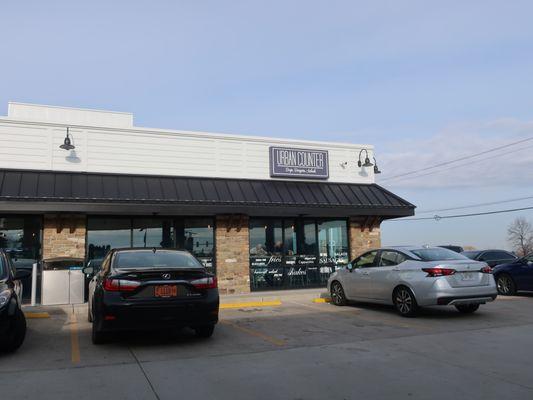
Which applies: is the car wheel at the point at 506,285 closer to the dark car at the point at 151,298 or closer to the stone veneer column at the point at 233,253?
the stone veneer column at the point at 233,253

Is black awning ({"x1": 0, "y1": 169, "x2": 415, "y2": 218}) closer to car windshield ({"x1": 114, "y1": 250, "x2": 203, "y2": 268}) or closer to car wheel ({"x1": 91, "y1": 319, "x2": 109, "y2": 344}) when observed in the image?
car windshield ({"x1": 114, "y1": 250, "x2": 203, "y2": 268})

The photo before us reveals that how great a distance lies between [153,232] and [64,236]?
99.8 inches

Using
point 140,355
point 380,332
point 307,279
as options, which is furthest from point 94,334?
point 307,279

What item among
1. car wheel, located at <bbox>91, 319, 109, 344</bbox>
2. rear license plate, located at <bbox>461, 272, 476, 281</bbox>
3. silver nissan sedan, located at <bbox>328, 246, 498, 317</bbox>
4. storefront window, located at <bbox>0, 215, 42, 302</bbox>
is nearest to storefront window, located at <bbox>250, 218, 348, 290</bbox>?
silver nissan sedan, located at <bbox>328, 246, 498, 317</bbox>

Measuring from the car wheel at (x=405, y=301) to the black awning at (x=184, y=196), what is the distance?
5.09 metres

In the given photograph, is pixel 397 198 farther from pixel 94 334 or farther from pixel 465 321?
pixel 94 334

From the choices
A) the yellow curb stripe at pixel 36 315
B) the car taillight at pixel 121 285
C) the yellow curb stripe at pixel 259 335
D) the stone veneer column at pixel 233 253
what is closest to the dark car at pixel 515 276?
the stone veneer column at pixel 233 253

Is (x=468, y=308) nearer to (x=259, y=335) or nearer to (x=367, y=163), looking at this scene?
(x=259, y=335)

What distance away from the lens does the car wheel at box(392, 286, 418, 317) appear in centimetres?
1009

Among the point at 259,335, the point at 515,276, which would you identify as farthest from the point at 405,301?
the point at 515,276

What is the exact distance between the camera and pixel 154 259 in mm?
8031

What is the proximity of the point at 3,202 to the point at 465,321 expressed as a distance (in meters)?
10.9

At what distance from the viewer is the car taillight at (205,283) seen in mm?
7438

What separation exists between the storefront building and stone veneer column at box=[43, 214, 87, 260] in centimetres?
3
